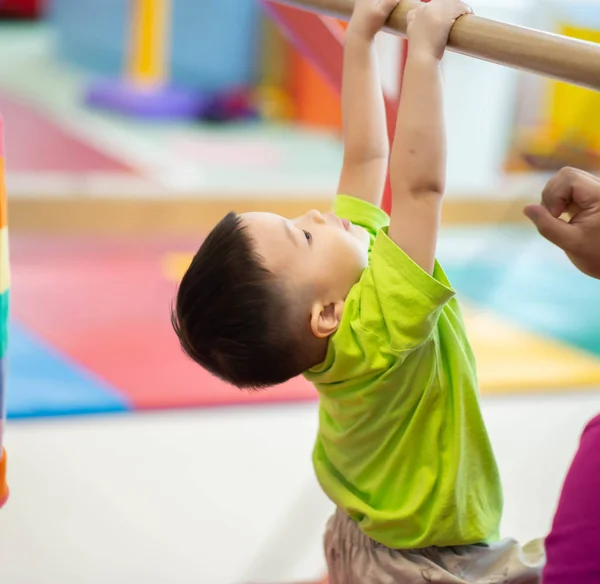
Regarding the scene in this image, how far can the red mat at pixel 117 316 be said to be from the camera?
169 cm

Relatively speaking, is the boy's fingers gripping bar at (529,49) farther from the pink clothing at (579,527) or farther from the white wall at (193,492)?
the white wall at (193,492)

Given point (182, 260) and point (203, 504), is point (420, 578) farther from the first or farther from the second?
point (182, 260)

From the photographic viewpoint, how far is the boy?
74 centimetres

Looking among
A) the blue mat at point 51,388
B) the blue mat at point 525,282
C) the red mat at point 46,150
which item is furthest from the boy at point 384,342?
the red mat at point 46,150

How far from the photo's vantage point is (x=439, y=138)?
2.43 ft

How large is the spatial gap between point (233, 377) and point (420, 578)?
0.76 ft

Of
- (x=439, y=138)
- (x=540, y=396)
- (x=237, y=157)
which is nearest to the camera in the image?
(x=439, y=138)

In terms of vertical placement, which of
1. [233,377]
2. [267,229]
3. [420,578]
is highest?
[267,229]

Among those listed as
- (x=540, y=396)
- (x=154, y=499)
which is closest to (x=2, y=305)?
(x=154, y=499)

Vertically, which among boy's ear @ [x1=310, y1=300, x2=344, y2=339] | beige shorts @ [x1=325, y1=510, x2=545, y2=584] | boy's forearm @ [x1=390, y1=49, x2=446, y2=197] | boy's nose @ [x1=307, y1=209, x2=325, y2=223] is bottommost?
beige shorts @ [x1=325, y1=510, x2=545, y2=584]

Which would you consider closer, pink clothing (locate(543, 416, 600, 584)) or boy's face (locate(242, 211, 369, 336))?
pink clothing (locate(543, 416, 600, 584))

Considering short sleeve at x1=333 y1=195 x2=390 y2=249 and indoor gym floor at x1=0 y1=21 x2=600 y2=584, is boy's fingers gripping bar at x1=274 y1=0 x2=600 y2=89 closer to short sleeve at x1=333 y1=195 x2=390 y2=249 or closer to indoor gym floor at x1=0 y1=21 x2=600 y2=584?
short sleeve at x1=333 y1=195 x2=390 y2=249

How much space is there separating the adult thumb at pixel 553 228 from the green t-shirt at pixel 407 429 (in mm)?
87

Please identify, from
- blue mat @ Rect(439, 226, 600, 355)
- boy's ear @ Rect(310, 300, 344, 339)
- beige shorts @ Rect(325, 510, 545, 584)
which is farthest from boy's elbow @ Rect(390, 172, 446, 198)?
blue mat @ Rect(439, 226, 600, 355)
